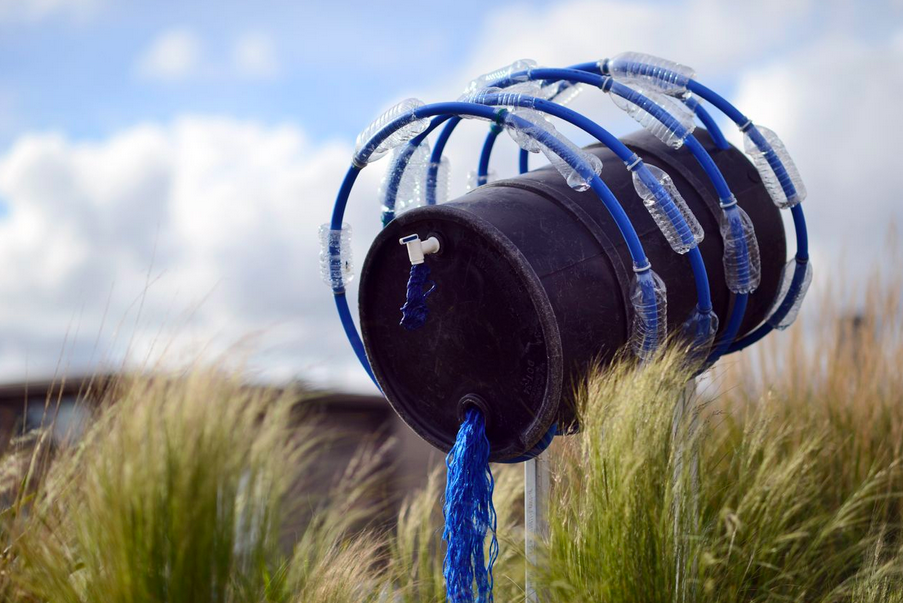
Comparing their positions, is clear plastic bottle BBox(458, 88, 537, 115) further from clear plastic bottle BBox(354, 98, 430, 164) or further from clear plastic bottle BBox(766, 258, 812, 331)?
clear plastic bottle BBox(766, 258, 812, 331)

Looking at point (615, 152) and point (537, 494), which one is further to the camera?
point (537, 494)

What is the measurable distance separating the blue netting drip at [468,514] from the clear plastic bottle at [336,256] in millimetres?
578

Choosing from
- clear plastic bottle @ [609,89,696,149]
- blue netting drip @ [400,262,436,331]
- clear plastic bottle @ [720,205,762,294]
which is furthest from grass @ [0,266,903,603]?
clear plastic bottle @ [609,89,696,149]

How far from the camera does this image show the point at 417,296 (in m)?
2.01

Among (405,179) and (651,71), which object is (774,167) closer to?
(651,71)

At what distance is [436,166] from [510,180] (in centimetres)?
48

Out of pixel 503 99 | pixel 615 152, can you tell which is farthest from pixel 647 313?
pixel 503 99

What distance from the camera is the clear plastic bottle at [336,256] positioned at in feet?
7.71

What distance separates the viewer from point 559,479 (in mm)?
1900

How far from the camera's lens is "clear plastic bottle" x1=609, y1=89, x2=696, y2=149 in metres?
2.14

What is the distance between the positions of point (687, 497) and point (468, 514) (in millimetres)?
486

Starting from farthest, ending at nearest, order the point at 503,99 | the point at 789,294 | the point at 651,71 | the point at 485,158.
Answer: the point at 485,158, the point at 789,294, the point at 651,71, the point at 503,99

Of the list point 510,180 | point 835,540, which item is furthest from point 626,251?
point 835,540

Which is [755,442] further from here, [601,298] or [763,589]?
[601,298]
